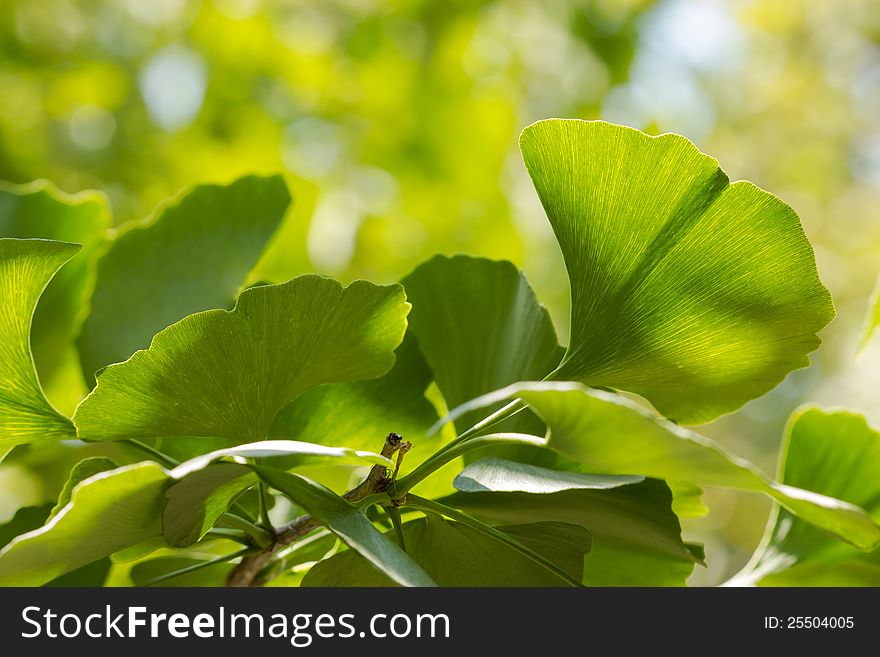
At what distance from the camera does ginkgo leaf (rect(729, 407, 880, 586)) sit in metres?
0.27

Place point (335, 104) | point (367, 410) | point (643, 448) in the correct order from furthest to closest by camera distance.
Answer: point (335, 104) < point (367, 410) < point (643, 448)

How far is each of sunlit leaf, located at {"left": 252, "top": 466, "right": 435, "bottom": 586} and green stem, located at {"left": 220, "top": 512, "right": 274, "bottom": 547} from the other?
49 mm

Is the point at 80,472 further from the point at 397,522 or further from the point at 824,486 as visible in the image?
the point at 824,486

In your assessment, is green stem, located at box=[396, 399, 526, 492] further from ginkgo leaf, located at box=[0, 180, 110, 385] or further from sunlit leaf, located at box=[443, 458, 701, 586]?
ginkgo leaf, located at box=[0, 180, 110, 385]

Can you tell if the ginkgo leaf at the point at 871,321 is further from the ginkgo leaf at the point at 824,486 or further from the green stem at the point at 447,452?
the green stem at the point at 447,452

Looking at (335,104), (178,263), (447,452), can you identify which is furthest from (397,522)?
(335,104)

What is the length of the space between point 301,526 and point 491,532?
0.05m

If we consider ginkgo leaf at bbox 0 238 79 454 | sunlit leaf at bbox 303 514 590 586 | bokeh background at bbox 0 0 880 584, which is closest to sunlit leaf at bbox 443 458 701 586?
sunlit leaf at bbox 303 514 590 586

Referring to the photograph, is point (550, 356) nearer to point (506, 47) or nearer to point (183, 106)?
point (183, 106)

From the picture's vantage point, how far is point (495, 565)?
215 millimetres

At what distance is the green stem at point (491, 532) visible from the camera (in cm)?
20

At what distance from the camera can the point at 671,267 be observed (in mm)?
197

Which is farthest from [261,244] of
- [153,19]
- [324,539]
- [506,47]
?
[506,47]

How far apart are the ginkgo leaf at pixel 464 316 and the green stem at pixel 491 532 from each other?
0.14 feet
